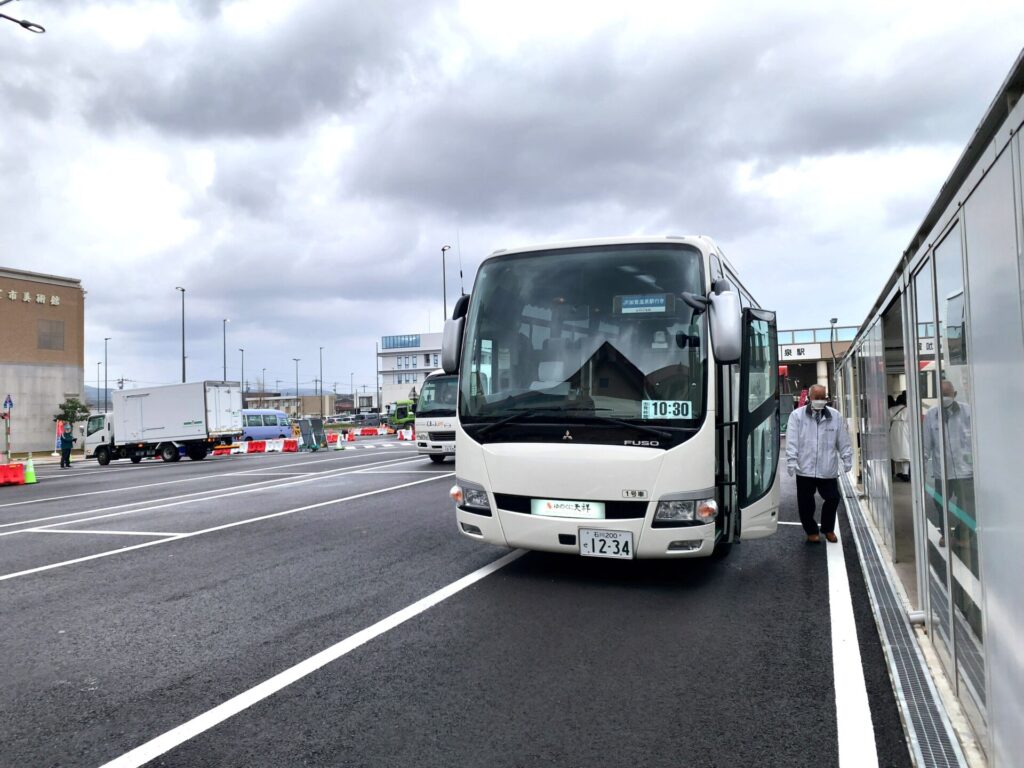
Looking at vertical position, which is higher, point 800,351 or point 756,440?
point 800,351

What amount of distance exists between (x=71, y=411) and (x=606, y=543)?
4633 cm

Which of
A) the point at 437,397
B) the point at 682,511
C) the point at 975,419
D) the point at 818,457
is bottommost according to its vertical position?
the point at 682,511

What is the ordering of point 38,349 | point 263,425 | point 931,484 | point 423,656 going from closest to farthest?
point 931,484 → point 423,656 → point 38,349 → point 263,425

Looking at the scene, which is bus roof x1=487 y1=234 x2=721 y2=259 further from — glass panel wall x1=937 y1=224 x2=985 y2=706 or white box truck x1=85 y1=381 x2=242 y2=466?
white box truck x1=85 y1=381 x2=242 y2=466

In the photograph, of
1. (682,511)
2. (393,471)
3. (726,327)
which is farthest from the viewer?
(393,471)

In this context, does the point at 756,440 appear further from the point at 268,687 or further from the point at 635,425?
the point at 268,687

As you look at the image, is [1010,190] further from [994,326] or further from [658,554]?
[658,554]

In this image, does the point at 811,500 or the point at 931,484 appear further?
the point at 811,500

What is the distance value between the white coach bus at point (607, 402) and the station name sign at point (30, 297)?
4607cm

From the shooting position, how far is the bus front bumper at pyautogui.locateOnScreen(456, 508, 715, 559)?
551 cm

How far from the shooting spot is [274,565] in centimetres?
714

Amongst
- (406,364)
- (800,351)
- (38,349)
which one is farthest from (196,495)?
(406,364)

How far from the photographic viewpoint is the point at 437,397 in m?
19.8

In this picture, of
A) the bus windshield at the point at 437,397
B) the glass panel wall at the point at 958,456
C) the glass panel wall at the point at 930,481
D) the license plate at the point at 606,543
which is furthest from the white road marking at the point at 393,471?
the glass panel wall at the point at 958,456
